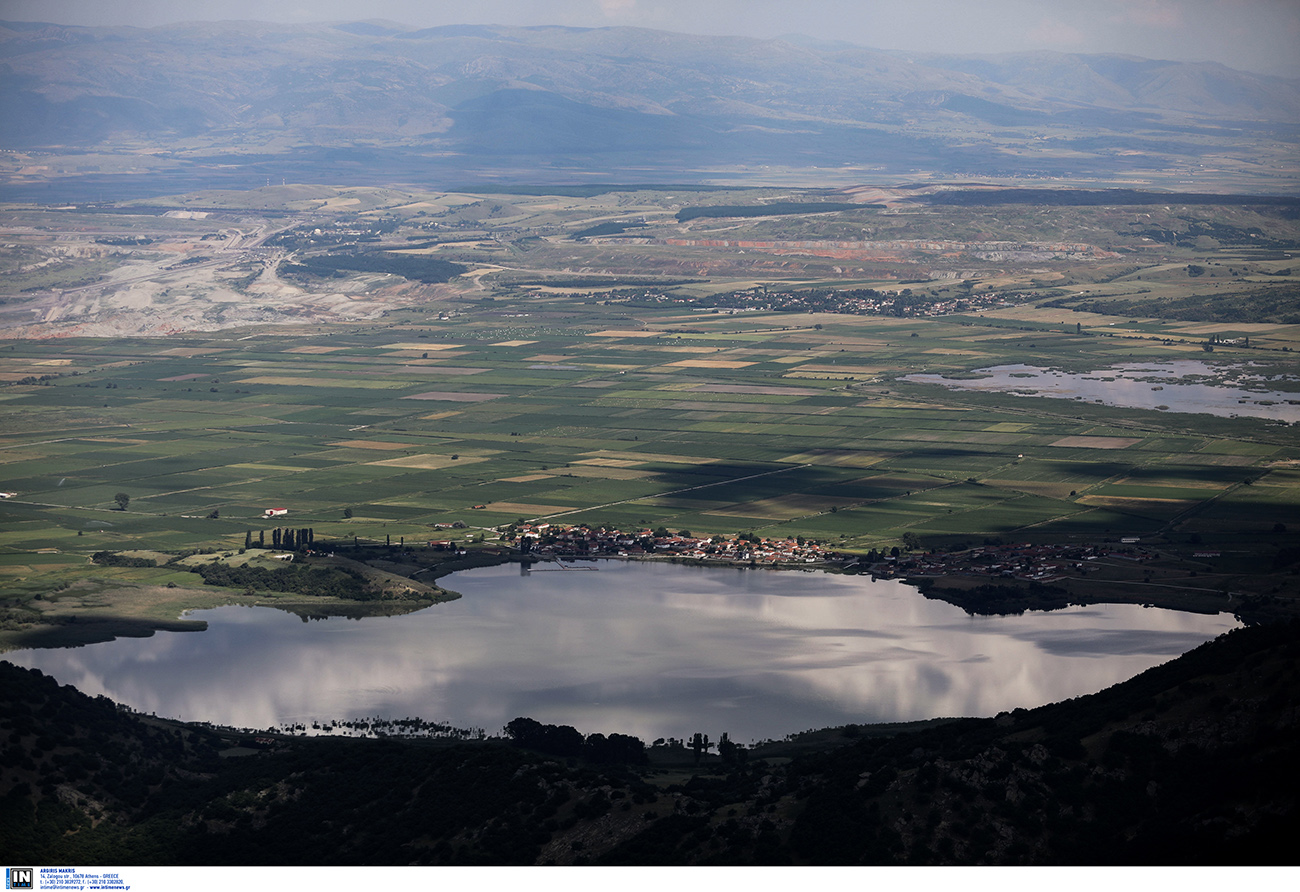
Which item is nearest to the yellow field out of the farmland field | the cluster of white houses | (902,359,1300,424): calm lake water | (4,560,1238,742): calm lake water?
the farmland field

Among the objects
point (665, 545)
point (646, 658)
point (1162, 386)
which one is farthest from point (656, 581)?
point (1162, 386)

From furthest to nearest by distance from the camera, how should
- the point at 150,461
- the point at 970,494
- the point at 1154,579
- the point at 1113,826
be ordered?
the point at 150,461
the point at 970,494
the point at 1154,579
the point at 1113,826

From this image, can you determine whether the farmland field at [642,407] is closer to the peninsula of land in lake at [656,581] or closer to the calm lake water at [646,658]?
the peninsula of land in lake at [656,581]

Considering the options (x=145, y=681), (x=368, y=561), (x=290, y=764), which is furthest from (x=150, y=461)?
(x=290, y=764)

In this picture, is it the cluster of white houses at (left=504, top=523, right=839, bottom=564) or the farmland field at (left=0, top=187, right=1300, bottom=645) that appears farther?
the farmland field at (left=0, top=187, right=1300, bottom=645)

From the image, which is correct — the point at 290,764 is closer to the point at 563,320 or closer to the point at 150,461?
the point at 150,461

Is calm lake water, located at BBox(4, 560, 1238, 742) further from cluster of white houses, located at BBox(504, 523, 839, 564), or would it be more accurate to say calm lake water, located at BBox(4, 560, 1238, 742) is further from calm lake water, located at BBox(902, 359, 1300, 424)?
calm lake water, located at BBox(902, 359, 1300, 424)

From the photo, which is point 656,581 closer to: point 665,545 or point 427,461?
point 665,545
